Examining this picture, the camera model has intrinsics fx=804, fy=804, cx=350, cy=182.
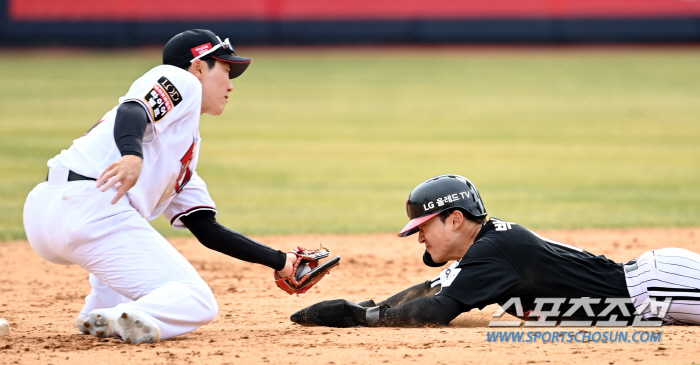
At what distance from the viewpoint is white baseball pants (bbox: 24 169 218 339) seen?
362cm

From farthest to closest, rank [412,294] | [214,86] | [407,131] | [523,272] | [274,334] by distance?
[407,131] → [412,294] → [214,86] → [274,334] → [523,272]

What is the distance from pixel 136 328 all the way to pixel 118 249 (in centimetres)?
37

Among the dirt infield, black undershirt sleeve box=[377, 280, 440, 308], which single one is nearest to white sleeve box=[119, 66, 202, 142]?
the dirt infield

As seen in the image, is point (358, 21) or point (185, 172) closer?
point (185, 172)

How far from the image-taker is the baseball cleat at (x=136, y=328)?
3543mm

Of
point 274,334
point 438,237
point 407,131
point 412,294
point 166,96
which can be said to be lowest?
point 274,334

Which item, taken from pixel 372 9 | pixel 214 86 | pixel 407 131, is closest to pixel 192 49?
pixel 214 86

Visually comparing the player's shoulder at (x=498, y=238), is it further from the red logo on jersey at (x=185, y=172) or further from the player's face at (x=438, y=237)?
the red logo on jersey at (x=185, y=172)

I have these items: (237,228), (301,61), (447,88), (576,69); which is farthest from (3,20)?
(237,228)

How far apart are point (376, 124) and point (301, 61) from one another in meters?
9.60

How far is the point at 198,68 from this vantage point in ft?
13.3

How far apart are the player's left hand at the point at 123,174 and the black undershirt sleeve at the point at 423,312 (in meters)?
1.42

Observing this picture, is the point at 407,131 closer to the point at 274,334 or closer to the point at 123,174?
the point at 274,334

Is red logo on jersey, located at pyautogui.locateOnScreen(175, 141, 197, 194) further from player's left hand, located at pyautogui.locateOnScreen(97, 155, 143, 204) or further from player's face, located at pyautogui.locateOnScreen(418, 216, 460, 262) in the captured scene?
player's face, located at pyautogui.locateOnScreen(418, 216, 460, 262)
